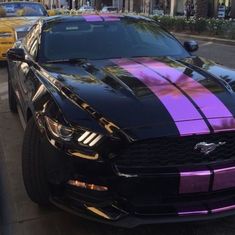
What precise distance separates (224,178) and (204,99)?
1.94ft

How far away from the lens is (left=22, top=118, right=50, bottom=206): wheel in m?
3.54

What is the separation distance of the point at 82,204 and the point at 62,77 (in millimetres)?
1236

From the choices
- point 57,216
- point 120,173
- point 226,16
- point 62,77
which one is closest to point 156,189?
point 120,173

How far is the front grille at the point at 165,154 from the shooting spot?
3.06m

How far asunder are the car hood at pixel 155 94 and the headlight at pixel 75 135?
104 mm

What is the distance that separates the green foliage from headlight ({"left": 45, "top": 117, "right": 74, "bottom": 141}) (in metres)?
15.8

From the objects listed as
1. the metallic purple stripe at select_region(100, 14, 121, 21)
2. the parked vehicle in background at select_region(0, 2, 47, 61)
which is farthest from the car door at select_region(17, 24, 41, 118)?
the parked vehicle in background at select_region(0, 2, 47, 61)

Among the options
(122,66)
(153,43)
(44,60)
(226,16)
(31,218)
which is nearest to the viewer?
(31,218)

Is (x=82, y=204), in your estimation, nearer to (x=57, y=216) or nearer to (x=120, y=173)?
(x=120, y=173)

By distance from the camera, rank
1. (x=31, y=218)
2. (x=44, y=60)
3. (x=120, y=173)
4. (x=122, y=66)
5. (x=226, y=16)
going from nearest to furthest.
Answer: (x=120, y=173)
(x=31, y=218)
(x=122, y=66)
(x=44, y=60)
(x=226, y=16)

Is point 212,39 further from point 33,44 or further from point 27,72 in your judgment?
point 27,72

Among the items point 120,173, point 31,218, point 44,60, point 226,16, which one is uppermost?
point 44,60

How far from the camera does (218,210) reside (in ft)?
10.3

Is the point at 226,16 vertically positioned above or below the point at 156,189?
below
